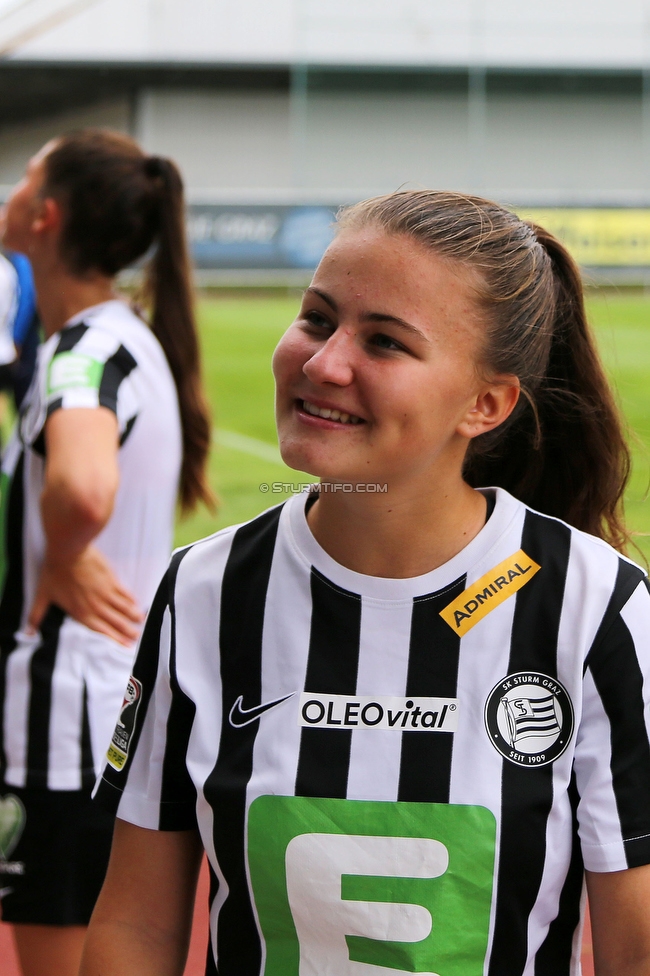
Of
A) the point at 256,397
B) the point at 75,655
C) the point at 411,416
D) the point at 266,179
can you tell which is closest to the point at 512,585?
the point at 411,416

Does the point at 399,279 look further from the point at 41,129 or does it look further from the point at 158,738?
the point at 41,129

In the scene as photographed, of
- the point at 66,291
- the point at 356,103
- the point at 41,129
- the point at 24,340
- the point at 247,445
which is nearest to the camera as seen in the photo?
the point at 66,291

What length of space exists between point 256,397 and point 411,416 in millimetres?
12884

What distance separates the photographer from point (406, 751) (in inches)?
44.6

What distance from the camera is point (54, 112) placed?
2436 cm

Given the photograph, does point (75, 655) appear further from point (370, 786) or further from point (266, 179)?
point (266, 179)

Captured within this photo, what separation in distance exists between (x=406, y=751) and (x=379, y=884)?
0.44 feet

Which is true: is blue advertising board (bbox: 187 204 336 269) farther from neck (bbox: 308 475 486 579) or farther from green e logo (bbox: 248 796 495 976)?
green e logo (bbox: 248 796 495 976)

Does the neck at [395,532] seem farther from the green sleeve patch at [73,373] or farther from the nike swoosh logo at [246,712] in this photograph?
the green sleeve patch at [73,373]

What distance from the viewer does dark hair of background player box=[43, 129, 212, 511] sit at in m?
2.17

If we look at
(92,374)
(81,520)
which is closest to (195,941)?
(81,520)

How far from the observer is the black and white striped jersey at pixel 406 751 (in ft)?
3.61

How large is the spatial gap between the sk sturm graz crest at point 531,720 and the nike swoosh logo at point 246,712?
0.72ft

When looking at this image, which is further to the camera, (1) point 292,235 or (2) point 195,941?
(1) point 292,235
